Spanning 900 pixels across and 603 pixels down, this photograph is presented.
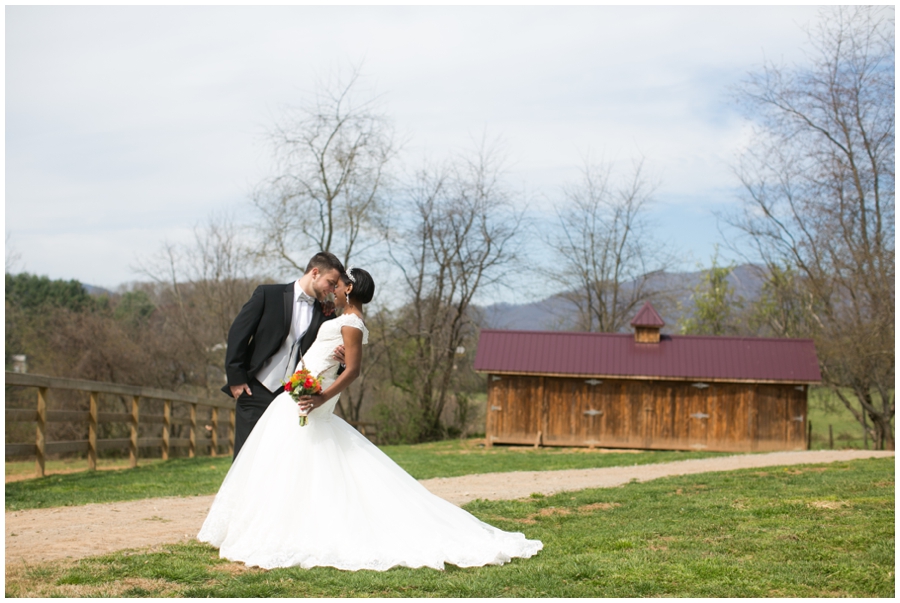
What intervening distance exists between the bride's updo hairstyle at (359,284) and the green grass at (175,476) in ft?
14.5

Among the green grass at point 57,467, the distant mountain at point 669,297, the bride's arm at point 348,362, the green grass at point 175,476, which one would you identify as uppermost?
the distant mountain at point 669,297

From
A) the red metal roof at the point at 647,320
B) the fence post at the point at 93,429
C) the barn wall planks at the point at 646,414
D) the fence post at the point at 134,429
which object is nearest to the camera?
the fence post at the point at 93,429

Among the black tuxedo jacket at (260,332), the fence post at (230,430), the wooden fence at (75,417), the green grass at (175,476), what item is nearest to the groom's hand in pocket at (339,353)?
the black tuxedo jacket at (260,332)

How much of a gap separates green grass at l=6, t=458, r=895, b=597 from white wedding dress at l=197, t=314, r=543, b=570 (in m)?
0.15

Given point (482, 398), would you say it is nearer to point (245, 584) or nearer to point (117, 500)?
point (117, 500)

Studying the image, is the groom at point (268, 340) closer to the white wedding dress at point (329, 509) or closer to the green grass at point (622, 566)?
the white wedding dress at point (329, 509)

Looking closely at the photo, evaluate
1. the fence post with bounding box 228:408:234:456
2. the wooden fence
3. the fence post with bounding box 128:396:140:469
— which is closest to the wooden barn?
the fence post with bounding box 228:408:234:456

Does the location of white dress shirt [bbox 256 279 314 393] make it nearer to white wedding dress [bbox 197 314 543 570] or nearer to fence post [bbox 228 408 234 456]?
white wedding dress [bbox 197 314 543 570]

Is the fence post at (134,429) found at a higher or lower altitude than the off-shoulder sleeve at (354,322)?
lower

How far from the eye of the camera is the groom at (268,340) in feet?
18.8

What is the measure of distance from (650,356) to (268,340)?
57.2 ft

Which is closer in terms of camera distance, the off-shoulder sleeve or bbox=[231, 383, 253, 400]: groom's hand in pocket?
the off-shoulder sleeve

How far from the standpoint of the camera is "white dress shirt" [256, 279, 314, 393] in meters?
5.86

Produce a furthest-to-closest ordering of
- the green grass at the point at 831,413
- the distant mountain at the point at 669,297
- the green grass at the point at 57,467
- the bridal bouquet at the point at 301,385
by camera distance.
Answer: the distant mountain at the point at 669,297 → the green grass at the point at 831,413 → the green grass at the point at 57,467 → the bridal bouquet at the point at 301,385
